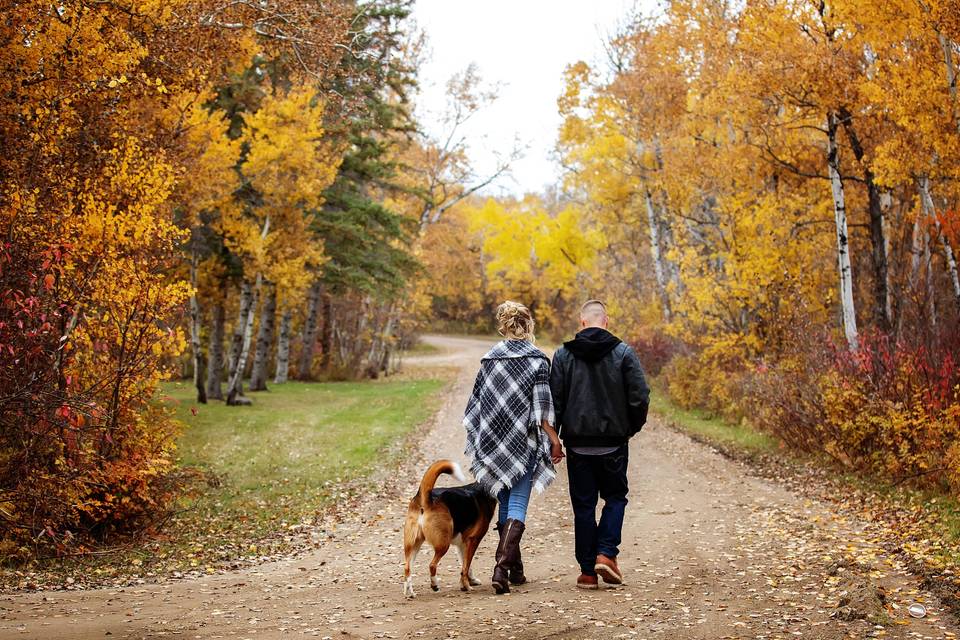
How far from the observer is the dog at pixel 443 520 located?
5.91 metres

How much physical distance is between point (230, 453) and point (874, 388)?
11.3m

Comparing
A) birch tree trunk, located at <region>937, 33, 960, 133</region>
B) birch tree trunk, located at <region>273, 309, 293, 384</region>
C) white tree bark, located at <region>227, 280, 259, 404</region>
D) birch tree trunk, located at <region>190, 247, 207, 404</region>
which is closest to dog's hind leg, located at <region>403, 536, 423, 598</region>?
birch tree trunk, located at <region>937, 33, 960, 133</region>

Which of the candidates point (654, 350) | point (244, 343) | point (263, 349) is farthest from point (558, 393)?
point (263, 349)

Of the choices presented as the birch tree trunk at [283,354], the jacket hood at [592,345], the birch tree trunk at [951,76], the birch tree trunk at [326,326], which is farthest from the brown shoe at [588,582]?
the birch tree trunk at [326,326]

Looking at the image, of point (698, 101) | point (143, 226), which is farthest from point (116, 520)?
point (698, 101)

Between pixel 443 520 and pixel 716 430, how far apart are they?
40.0 feet

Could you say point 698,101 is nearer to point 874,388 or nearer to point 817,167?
point 817,167

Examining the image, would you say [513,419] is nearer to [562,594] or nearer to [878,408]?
[562,594]

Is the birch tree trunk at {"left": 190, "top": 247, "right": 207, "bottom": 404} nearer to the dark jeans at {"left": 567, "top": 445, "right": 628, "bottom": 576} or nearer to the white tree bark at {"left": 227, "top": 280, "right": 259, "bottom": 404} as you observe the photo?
the white tree bark at {"left": 227, "top": 280, "right": 259, "bottom": 404}

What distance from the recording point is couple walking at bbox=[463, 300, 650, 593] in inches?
240

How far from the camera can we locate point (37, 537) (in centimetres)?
749

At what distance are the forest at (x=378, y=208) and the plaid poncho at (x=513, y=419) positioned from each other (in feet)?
11.6

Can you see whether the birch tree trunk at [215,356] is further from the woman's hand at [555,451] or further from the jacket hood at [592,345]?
the jacket hood at [592,345]

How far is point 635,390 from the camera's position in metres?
6.06
